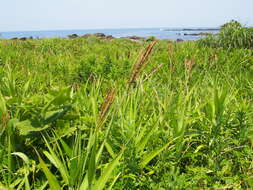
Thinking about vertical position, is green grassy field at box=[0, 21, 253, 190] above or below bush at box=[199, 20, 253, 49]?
below

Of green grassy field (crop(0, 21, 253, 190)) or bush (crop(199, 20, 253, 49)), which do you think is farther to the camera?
bush (crop(199, 20, 253, 49))

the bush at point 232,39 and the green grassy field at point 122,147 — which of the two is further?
the bush at point 232,39

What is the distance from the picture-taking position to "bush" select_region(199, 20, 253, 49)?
6562 mm

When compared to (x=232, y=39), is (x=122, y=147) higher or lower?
lower

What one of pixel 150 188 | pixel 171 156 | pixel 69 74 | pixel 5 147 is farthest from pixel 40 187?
pixel 69 74

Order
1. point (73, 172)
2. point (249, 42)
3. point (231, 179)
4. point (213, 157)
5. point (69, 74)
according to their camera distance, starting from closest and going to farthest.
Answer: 1. point (73, 172)
2. point (231, 179)
3. point (213, 157)
4. point (69, 74)
5. point (249, 42)

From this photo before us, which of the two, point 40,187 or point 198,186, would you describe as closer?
point 40,187

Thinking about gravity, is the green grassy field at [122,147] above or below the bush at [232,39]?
below

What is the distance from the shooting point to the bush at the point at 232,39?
656 cm

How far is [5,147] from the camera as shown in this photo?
1.63 metres

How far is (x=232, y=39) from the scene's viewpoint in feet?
21.5

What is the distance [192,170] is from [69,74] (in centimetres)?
277

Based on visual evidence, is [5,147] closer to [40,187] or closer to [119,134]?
[40,187]

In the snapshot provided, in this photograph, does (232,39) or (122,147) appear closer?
(122,147)
